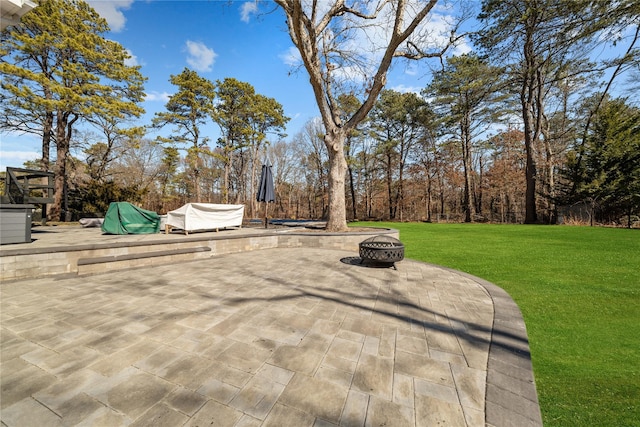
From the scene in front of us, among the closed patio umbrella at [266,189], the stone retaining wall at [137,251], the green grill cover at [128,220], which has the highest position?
the closed patio umbrella at [266,189]

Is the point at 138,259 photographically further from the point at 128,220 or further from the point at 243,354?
the point at 243,354

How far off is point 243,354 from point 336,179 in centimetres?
653

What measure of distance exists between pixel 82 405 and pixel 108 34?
19496mm

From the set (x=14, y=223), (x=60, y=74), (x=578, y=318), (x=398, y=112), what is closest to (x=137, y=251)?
(x=14, y=223)

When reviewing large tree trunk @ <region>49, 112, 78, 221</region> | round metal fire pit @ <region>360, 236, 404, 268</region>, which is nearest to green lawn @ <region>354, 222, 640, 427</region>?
round metal fire pit @ <region>360, 236, 404, 268</region>

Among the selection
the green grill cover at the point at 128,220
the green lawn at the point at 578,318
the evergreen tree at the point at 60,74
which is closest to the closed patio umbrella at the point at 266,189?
the green grill cover at the point at 128,220

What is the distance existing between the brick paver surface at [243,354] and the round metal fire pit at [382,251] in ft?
2.80

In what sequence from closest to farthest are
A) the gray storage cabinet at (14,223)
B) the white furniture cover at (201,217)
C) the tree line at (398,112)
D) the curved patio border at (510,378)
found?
1. the curved patio border at (510,378)
2. the gray storage cabinet at (14,223)
3. the white furniture cover at (201,217)
4. the tree line at (398,112)

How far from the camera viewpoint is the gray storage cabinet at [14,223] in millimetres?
4723

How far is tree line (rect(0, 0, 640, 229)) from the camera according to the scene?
8.83 metres

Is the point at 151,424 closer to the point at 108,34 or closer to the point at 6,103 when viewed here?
the point at 6,103

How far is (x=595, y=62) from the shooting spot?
11.5 m

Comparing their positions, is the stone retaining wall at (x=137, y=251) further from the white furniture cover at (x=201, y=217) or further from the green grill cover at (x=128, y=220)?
the green grill cover at (x=128, y=220)

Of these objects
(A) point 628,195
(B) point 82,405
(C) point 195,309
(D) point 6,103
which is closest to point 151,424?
(B) point 82,405
